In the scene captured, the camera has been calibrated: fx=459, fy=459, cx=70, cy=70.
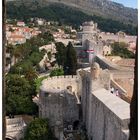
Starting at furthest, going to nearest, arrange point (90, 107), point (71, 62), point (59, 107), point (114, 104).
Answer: point (71, 62) < point (59, 107) < point (90, 107) < point (114, 104)

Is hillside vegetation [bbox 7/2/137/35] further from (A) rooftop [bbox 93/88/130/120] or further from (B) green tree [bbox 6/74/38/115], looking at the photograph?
(A) rooftop [bbox 93/88/130/120]

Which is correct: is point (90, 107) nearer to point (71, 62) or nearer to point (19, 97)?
point (19, 97)

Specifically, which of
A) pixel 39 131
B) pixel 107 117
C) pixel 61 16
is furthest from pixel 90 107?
pixel 61 16

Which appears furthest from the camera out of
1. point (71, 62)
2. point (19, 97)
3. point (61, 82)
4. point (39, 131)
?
point (71, 62)

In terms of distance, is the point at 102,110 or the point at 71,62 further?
the point at 71,62

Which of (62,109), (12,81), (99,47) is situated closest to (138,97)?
(62,109)

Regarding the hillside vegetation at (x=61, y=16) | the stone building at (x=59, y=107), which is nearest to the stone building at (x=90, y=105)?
the stone building at (x=59, y=107)

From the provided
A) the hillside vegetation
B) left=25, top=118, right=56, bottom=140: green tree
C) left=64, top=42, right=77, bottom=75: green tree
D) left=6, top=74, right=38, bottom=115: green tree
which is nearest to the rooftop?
left=25, top=118, right=56, bottom=140: green tree

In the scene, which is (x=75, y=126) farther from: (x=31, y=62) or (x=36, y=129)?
(x=31, y=62)

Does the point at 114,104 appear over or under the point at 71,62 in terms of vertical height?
under
